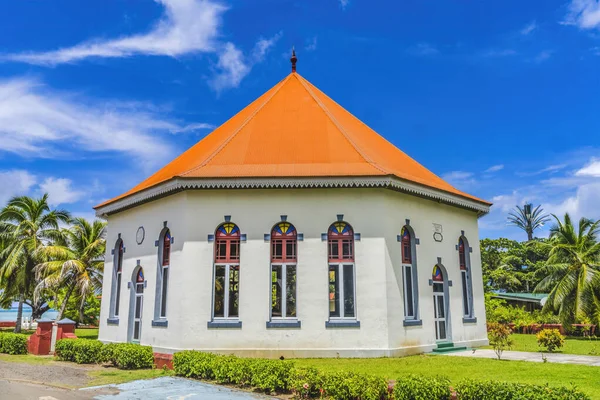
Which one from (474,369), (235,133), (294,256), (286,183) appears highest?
(235,133)

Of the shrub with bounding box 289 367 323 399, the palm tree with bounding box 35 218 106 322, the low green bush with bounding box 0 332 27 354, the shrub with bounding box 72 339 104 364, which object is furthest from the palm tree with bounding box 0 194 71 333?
the shrub with bounding box 289 367 323 399

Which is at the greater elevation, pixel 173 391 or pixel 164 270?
pixel 164 270

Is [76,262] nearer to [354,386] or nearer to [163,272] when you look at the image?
[163,272]

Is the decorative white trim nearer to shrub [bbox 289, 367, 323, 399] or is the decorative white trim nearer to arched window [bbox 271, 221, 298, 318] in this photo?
arched window [bbox 271, 221, 298, 318]

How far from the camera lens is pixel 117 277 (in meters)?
19.0

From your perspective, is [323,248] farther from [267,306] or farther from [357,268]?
[267,306]

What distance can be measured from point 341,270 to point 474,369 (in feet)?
15.7

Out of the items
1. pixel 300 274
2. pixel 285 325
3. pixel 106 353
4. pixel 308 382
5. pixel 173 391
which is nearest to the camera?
pixel 308 382

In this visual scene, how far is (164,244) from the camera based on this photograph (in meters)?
16.6

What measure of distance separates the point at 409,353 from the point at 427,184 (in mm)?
5736

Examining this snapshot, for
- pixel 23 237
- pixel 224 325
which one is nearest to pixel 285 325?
pixel 224 325

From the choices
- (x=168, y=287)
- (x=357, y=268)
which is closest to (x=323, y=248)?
(x=357, y=268)

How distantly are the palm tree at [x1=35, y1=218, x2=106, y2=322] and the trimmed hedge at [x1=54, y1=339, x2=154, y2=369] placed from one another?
1316 centimetres

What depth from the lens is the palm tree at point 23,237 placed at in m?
30.3
